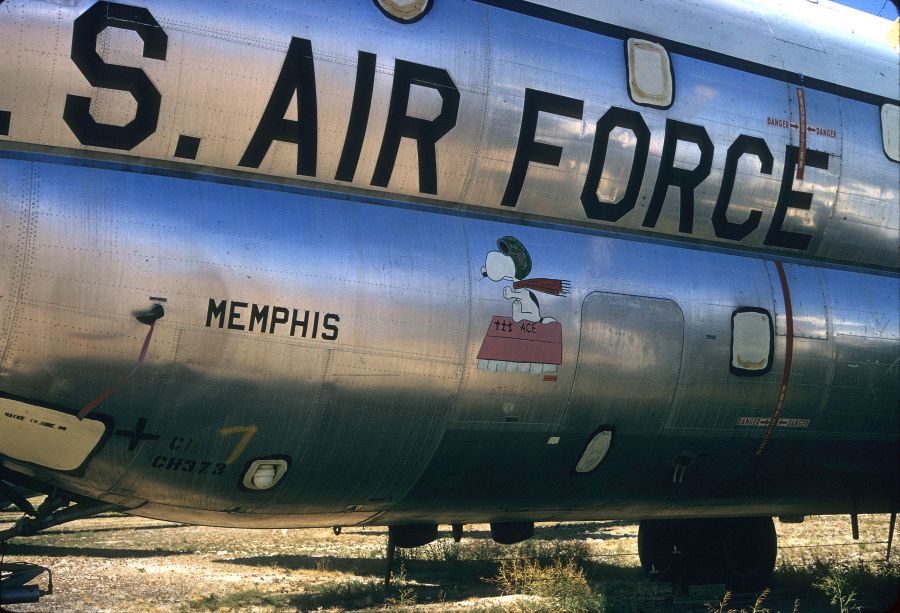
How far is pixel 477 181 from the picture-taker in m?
10.0

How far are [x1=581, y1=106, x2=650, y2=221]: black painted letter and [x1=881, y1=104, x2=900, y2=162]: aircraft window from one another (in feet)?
13.5

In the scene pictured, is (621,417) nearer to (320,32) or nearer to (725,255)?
(725,255)

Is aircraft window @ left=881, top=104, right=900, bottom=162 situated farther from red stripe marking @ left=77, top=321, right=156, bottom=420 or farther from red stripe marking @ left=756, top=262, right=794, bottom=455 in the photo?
red stripe marking @ left=77, top=321, right=156, bottom=420

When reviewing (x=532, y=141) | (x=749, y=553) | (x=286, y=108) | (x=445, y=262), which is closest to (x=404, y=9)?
(x=286, y=108)

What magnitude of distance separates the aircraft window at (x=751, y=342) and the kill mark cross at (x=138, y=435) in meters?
6.65

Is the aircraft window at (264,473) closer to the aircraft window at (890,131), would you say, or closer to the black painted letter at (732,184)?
the black painted letter at (732,184)

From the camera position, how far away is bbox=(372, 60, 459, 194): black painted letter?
9422mm

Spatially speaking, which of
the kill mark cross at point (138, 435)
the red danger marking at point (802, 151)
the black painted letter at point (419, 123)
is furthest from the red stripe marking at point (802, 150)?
the kill mark cross at point (138, 435)

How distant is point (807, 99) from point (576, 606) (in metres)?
7.40

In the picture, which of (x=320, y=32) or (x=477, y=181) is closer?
(x=320, y=32)

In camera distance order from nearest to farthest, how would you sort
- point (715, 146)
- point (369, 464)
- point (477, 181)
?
point (369, 464) → point (477, 181) → point (715, 146)

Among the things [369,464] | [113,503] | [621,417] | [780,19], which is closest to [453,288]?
[369,464]

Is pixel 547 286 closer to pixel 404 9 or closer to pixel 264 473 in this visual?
pixel 404 9

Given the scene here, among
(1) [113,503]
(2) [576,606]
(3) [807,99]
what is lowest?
(2) [576,606]
